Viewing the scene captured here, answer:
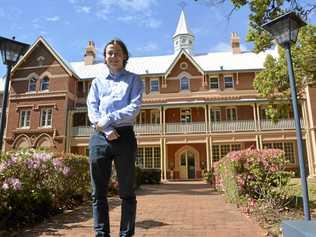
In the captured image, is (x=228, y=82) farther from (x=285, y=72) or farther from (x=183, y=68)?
(x=285, y=72)

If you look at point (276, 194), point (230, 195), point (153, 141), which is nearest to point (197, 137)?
point (153, 141)

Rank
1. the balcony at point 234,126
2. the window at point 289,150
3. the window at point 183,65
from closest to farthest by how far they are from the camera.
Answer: the balcony at point 234,126
the window at point 289,150
the window at point 183,65

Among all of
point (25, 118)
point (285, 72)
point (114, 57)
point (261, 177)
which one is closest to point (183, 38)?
point (25, 118)

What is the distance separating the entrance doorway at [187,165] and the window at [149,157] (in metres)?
2.08

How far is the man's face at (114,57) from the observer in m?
3.49

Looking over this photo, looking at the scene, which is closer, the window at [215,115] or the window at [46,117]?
the window at [215,115]

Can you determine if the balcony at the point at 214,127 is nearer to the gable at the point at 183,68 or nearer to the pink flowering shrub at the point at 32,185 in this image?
the gable at the point at 183,68

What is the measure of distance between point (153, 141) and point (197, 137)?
352 centimetres

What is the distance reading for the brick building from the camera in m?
25.9

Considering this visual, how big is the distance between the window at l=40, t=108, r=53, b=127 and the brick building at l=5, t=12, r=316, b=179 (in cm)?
8

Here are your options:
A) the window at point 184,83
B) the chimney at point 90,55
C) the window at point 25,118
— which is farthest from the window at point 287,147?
the window at point 25,118

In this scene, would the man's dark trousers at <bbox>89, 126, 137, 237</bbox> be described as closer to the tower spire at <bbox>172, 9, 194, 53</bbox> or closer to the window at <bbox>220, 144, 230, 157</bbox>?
the window at <bbox>220, 144, 230, 157</bbox>

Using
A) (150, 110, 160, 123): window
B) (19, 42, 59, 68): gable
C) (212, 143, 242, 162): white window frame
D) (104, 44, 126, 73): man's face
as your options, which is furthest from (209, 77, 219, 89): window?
(104, 44, 126, 73): man's face

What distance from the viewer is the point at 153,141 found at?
26.5 m
